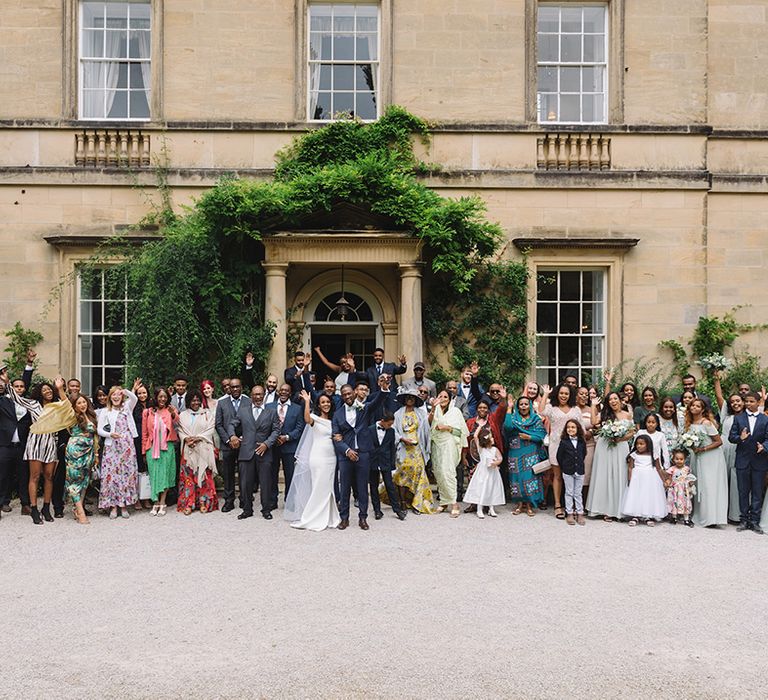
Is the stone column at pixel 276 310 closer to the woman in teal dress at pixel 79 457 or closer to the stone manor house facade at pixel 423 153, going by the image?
the stone manor house facade at pixel 423 153

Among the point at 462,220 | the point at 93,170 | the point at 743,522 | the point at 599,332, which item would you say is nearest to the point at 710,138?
the point at 599,332

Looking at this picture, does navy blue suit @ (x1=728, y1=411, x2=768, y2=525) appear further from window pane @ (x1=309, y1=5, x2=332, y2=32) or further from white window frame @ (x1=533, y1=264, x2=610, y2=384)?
window pane @ (x1=309, y1=5, x2=332, y2=32)

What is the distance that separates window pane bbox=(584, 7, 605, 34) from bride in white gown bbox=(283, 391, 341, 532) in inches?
354

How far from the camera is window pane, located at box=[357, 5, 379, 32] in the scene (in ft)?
44.0

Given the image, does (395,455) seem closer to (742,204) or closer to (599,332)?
(599,332)

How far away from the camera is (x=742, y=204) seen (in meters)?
13.6

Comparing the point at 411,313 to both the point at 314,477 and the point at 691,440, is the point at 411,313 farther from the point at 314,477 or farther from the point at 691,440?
the point at 691,440

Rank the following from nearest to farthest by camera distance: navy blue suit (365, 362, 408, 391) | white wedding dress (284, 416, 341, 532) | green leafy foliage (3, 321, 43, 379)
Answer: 1. white wedding dress (284, 416, 341, 532)
2. navy blue suit (365, 362, 408, 391)
3. green leafy foliage (3, 321, 43, 379)

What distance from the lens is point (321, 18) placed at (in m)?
13.4

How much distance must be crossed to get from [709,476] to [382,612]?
529 centimetres

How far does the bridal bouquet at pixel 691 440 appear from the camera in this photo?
9.24 m

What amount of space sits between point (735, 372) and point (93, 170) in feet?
38.5

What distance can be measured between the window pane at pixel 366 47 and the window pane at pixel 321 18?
2.02 ft

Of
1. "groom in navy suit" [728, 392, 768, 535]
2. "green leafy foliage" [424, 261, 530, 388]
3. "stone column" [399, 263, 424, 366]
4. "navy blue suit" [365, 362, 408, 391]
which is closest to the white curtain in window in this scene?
"stone column" [399, 263, 424, 366]
